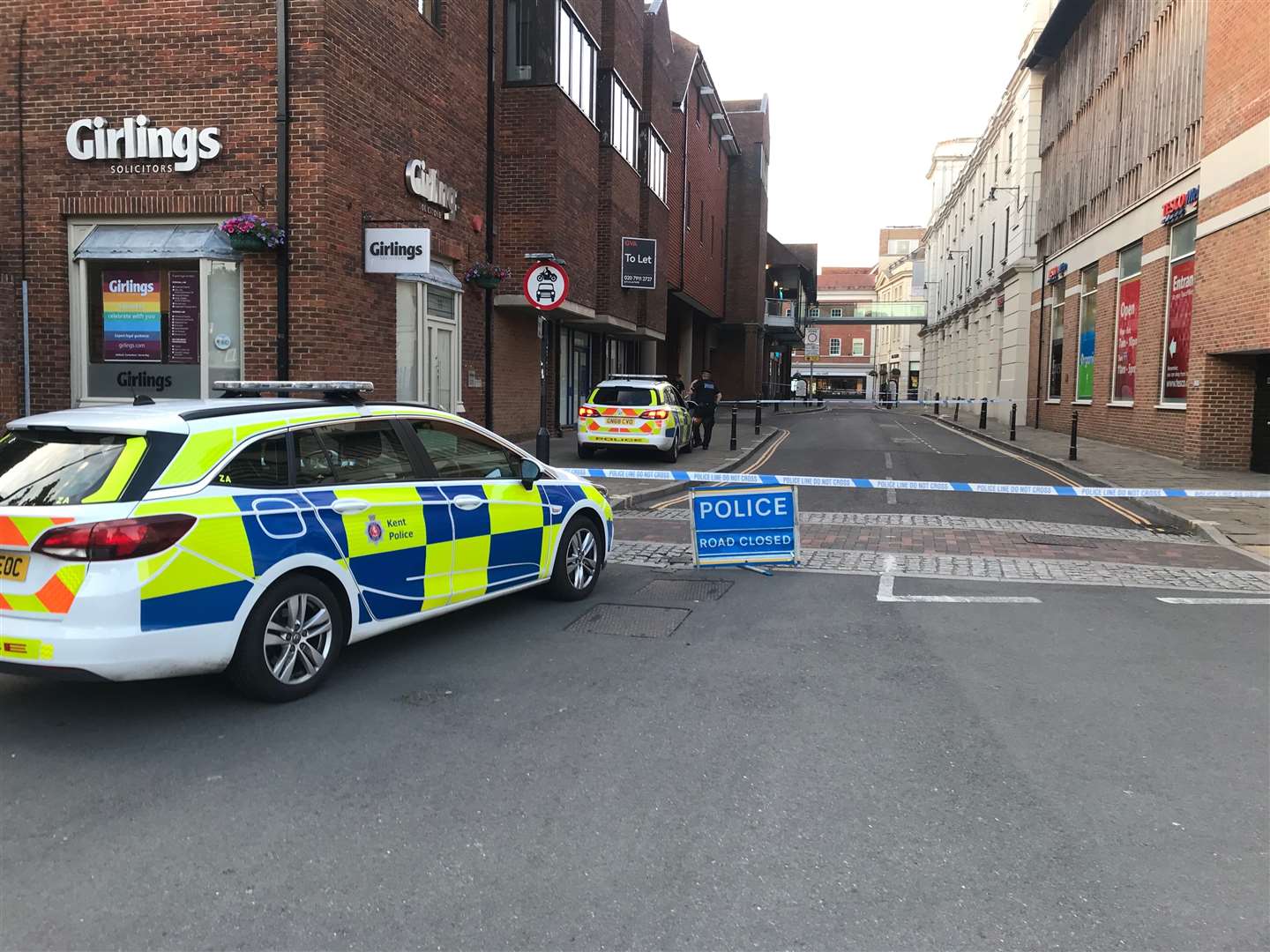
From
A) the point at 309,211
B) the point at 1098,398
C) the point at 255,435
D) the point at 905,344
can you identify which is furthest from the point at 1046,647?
the point at 905,344

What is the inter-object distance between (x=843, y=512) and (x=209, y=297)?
28.4 feet

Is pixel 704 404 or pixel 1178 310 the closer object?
pixel 1178 310

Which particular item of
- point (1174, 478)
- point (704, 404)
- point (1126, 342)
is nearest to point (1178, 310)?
point (1126, 342)

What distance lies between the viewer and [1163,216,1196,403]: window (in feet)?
60.7

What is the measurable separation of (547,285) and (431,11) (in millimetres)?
5224

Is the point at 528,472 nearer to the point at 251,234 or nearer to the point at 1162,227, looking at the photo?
the point at 251,234

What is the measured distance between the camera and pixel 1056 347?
1182 inches

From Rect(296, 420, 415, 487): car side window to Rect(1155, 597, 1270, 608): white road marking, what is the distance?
5984mm

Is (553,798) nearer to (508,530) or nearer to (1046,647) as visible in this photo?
(508,530)

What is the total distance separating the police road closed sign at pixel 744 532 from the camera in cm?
895

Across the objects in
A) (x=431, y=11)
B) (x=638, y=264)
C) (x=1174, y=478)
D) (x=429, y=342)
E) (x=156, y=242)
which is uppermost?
A: (x=431, y=11)

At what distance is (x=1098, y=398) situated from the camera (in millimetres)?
24797

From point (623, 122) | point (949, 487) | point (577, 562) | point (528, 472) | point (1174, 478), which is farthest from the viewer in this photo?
point (623, 122)

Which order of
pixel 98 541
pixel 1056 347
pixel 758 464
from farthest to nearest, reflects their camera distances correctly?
1. pixel 1056 347
2. pixel 758 464
3. pixel 98 541
